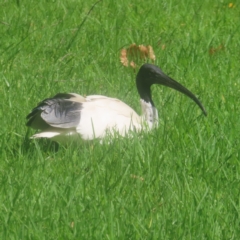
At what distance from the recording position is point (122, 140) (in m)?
4.80

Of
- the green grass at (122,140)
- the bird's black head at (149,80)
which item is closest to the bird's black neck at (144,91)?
the bird's black head at (149,80)

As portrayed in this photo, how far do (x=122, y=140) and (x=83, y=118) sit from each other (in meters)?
0.28

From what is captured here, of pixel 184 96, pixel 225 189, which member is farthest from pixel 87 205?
pixel 184 96

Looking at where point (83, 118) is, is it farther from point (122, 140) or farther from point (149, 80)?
point (149, 80)

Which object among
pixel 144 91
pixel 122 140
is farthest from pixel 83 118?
pixel 144 91

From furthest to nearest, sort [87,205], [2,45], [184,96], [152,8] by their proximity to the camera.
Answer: [152,8] < [2,45] < [184,96] < [87,205]

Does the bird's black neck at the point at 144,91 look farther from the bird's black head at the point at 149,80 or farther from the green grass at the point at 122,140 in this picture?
the green grass at the point at 122,140

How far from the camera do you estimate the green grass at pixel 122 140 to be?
3.82 meters

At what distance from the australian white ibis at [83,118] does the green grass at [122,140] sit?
0.33 ft

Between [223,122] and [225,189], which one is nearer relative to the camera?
[225,189]

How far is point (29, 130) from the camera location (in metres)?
5.09

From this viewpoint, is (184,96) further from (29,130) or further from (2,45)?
(2,45)

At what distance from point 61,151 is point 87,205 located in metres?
0.88

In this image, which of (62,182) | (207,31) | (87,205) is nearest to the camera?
(87,205)
